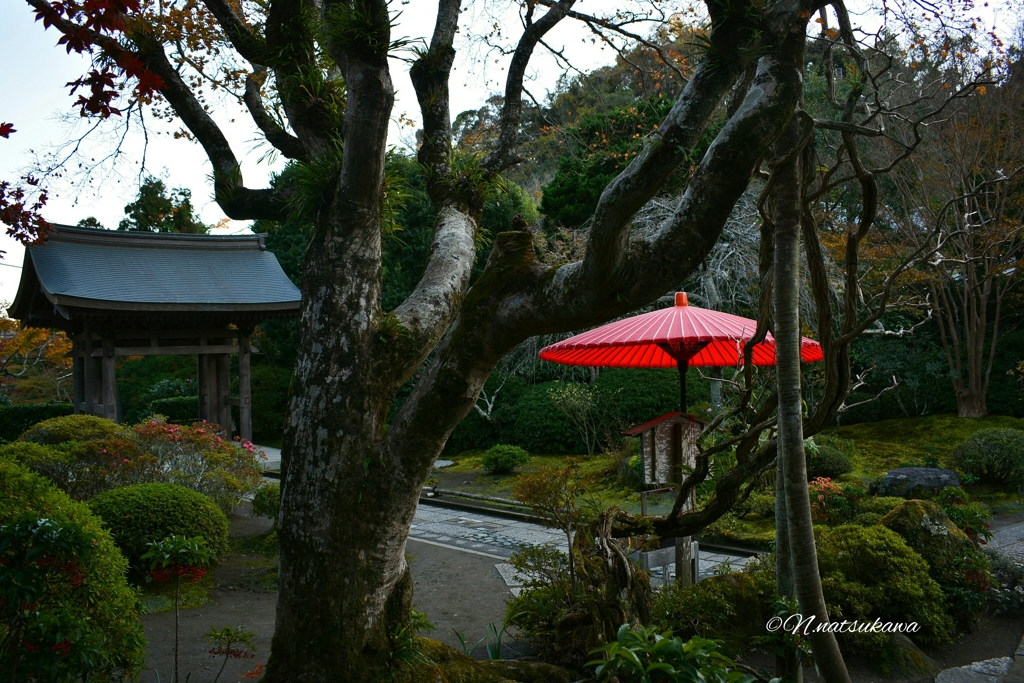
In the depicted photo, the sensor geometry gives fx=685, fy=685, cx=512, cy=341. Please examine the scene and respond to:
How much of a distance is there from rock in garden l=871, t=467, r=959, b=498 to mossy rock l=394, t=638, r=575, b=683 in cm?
623

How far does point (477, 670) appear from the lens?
11.0ft

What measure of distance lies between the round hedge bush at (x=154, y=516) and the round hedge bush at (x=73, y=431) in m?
1.89

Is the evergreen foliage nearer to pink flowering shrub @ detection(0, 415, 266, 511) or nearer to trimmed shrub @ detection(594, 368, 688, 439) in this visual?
trimmed shrub @ detection(594, 368, 688, 439)

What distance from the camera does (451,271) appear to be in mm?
3557

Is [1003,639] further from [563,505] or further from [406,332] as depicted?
[406,332]

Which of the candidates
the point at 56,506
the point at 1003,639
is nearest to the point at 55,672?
the point at 56,506

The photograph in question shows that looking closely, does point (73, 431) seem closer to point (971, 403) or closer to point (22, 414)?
point (22, 414)

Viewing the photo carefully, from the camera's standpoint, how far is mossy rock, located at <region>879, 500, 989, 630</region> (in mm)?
4617

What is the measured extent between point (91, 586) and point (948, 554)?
17.2ft

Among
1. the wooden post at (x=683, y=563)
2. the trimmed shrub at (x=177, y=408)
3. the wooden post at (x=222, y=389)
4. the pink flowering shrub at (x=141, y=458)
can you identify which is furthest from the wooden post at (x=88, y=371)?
the wooden post at (x=683, y=563)

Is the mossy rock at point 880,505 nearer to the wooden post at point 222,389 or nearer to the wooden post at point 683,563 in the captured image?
the wooden post at point 683,563

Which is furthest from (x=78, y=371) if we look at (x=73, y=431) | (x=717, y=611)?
(x=717, y=611)

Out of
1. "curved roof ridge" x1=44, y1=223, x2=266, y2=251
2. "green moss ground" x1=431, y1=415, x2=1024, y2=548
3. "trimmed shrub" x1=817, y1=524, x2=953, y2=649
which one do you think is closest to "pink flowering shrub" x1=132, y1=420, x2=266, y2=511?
"green moss ground" x1=431, y1=415, x2=1024, y2=548

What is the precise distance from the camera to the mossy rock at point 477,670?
10.6ft
